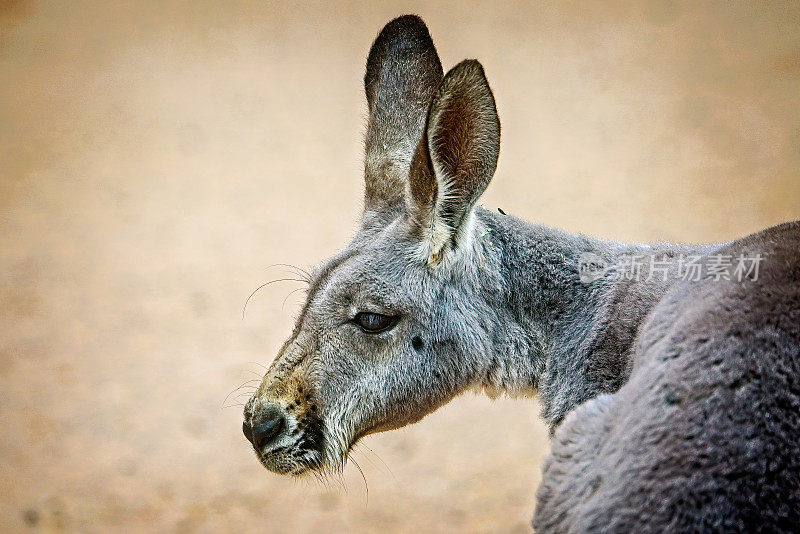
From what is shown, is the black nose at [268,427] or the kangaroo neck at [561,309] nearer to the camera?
the kangaroo neck at [561,309]

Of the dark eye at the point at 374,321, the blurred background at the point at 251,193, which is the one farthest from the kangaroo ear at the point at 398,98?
the blurred background at the point at 251,193

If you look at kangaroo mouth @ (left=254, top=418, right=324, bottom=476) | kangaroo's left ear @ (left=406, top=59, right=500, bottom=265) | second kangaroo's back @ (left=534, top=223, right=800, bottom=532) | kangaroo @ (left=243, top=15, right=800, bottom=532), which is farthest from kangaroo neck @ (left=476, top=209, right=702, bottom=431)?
kangaroo mouth @ (left=254, top=418, right=324, bottom=476)

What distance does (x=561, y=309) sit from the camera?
3398mm

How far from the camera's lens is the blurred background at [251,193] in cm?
669

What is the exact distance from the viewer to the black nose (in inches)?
Result: 129

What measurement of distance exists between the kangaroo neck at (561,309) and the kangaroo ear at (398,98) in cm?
54

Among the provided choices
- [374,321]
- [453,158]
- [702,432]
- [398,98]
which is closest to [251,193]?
[398,98]

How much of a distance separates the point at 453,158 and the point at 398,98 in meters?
0.86

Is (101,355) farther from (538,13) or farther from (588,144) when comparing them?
(538,13)

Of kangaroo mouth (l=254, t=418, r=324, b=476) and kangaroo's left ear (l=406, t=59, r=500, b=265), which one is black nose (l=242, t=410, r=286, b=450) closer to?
kangaroo mouth (l=254, t=418, r=324, b=476)

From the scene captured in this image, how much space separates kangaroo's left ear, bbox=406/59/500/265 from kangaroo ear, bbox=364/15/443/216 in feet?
1.94

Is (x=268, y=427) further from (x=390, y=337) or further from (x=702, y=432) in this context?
(x=702, y=432)

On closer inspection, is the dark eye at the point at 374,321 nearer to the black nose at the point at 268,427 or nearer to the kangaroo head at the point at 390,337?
the kangaroo head at the point at 390,337

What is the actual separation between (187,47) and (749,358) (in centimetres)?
1191
